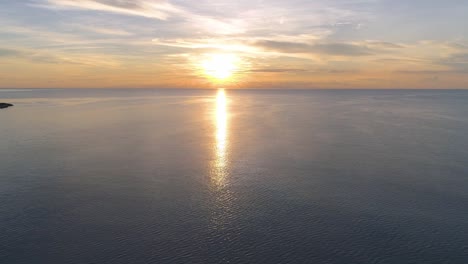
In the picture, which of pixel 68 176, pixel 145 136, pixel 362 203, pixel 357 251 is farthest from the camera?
pixel 145 136

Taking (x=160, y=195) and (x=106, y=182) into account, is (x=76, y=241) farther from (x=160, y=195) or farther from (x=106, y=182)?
(x=106, y=182)

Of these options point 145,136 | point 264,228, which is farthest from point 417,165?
point 145,136

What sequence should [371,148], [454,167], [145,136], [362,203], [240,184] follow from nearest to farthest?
[362,203]
[240,184]
[454,167]
[371,148]
[145,136]

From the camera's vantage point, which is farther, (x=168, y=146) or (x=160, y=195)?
(x=168, y=146)

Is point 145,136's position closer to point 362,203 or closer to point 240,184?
point 240,184

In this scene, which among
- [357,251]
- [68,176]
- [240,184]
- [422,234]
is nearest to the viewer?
[357,251]

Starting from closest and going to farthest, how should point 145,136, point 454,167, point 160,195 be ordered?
point 160,195 → point 454,167 → point 145,136

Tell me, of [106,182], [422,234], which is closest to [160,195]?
[106,182]

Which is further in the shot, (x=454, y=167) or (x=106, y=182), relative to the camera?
(x=454, y=167)
